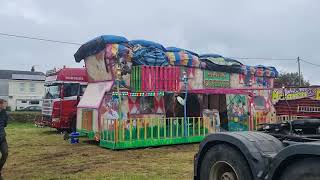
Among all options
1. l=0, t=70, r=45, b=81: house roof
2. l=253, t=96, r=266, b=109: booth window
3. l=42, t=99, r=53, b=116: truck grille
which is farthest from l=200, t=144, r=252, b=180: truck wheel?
l=0, t=70, r=45, b=81: house roof

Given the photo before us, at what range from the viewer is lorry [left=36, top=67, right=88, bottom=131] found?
67.2 ft

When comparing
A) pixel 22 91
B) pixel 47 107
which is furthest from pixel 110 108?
pixel 22 91

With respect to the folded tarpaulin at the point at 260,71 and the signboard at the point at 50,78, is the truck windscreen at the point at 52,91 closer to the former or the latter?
the signboard at the point at 50,78

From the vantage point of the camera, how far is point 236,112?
1912 centimetres

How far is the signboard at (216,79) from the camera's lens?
18672 millimetres

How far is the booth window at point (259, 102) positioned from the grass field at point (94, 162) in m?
6.87

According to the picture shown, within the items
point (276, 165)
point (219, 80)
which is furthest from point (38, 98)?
point (276, 165)

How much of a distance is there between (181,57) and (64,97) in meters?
6.85

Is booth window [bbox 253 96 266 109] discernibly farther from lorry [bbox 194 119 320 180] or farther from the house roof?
the house roof

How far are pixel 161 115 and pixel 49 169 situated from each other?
23.1ft

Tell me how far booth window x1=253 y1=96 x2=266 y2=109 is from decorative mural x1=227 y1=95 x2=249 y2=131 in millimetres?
1622

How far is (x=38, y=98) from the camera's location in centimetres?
6319

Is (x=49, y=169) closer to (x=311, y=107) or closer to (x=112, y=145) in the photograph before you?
(x=112, y=145)

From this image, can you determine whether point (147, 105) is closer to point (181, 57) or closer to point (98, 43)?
point (181, 57)
